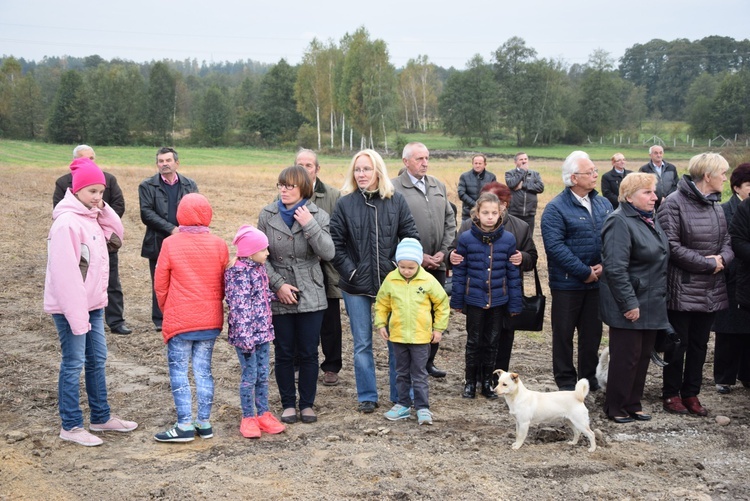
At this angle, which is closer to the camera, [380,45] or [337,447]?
[337,447]

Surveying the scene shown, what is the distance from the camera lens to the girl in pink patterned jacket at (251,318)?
543 cm

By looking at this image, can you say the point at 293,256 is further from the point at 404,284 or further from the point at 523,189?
the point at 523,189

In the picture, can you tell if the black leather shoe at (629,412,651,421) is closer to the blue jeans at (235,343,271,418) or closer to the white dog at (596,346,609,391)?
the white dog at (596,346,609,391)

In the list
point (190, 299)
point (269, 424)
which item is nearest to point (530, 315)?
point (269, 424)

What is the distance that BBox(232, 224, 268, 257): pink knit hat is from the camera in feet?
17.7

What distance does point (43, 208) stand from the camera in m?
20.7

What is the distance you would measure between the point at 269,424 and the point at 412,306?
152 centimetres

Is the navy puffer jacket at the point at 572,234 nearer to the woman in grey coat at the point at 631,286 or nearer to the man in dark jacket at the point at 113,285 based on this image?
the woman in grey coat at the point at 631,286

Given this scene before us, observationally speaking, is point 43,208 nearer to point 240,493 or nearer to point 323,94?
point 240,493

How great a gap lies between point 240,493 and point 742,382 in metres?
5.39

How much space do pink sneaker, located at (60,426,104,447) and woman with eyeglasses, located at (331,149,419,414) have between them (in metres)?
2.17

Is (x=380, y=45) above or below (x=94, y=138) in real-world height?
Result: above

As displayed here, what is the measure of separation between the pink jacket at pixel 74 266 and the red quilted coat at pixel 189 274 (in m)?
0.54

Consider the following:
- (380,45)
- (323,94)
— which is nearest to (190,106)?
(323,94)
